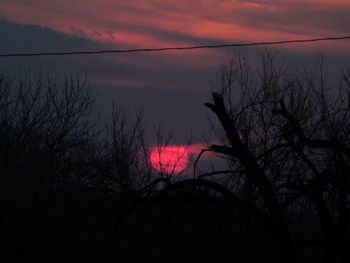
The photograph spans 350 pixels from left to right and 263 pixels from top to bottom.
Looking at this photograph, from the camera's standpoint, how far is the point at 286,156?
13.0m

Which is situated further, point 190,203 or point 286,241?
point 190,203

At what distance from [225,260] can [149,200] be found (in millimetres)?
6372

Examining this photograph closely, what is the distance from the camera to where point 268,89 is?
77.2ft

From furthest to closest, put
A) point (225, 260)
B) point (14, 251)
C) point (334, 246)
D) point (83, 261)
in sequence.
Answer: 1. point (225, 260)
2. point (83, 261)
3. point (14, 251)
4. point (334, 246)

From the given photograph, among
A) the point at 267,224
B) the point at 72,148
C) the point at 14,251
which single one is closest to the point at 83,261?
the point at 14,251

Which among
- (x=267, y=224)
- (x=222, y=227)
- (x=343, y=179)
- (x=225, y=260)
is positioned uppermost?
(x=343, y=179)

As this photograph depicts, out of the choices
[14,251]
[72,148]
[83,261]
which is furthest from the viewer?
[72,148]

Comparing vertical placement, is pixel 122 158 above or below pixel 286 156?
below

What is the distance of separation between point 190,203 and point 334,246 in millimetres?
2812

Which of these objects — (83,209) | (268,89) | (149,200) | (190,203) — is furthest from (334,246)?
(268,89)

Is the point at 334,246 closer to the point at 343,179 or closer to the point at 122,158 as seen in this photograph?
the point at 343,179

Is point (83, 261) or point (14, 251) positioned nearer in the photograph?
point (14, 251)

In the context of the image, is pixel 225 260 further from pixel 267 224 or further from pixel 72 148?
pixel 72 148

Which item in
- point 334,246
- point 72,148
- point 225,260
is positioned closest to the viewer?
point 334,246
